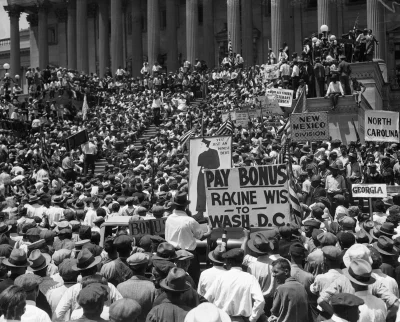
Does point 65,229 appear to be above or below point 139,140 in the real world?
below

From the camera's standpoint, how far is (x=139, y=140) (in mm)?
31766

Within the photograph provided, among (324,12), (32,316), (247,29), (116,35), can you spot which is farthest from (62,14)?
(32,316)

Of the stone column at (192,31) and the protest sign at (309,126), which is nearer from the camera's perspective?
the protest sign at (309,126)

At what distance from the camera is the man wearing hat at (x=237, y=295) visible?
23.0 ft

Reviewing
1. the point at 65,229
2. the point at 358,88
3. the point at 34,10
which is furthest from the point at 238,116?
the point at 34,10

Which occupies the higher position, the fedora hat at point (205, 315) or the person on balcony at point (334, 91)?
the person on balcony at point (334, 91)

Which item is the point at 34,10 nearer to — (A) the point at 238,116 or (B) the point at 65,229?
(A) the point at 238,116

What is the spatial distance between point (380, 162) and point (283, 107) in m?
7.74

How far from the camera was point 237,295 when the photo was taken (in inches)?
278

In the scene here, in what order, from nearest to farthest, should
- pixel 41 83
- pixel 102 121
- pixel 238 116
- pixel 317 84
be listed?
1. pixel 317 84
2. pixel 238 116
3. pixel 102 121
4. pixel 41 83

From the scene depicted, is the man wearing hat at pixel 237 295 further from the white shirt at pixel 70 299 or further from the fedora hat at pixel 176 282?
the white shirt at pixel 70 299

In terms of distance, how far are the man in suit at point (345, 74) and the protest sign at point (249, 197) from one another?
14622mm

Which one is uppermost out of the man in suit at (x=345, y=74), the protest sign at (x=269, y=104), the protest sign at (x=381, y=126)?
the man in suit at (x=345, y=74)

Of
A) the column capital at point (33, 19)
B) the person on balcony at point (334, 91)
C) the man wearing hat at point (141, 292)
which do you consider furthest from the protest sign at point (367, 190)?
the column capital at point (33, 19)
